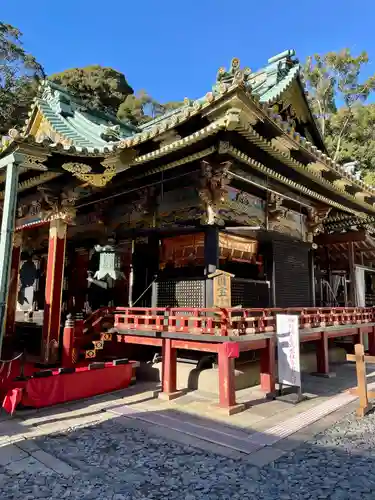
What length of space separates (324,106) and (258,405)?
4085 cm

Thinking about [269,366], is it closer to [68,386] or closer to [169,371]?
[169,371]

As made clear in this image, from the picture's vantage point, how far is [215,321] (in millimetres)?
7516

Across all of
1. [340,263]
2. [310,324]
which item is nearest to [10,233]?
[310,324]

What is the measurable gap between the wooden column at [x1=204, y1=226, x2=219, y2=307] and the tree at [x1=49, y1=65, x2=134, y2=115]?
→ 140 feet

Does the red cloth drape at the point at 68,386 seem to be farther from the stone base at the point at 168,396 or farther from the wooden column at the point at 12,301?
the wooden column at the point at 12,301

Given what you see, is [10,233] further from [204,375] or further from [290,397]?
[290,397]

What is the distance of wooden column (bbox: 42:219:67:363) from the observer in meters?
8.84

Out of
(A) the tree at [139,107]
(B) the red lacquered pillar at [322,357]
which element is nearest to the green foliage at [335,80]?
(A) the tree at [139,107]

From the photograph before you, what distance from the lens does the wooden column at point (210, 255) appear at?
9094 millimetres

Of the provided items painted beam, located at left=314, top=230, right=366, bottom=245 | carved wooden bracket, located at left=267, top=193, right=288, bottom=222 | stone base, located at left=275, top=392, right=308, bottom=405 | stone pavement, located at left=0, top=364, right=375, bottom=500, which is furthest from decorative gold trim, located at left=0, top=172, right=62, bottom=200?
painted beam, located at left=314, top=230, right=366, bottom=245

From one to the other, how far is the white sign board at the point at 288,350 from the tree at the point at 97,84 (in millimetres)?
44859

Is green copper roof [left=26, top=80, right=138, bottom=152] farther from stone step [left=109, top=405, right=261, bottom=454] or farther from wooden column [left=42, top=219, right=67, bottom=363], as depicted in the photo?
stone step [left=109, top=405, right=261, bottom=454]

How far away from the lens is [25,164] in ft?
23.2

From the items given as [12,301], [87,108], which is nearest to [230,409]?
[12,301]
